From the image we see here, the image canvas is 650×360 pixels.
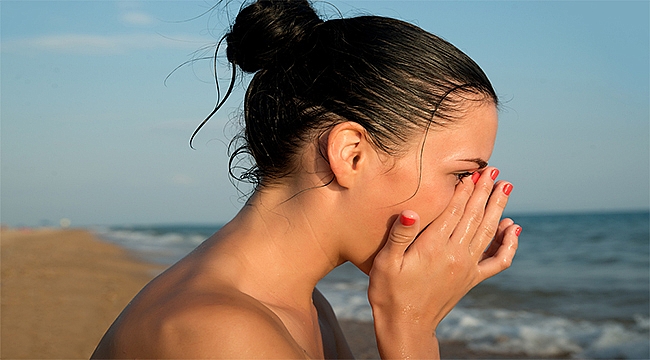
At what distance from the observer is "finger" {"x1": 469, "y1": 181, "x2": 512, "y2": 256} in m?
2.62

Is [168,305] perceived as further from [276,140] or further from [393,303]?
[393,303]

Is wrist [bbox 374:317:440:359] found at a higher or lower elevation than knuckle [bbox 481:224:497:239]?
lower

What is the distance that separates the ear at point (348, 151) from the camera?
2176 millimetres

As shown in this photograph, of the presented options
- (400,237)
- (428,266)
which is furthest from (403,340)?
(400,237)

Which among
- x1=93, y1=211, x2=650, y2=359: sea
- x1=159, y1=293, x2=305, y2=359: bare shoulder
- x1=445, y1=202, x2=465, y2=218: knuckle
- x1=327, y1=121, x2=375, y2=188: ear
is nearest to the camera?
x1=159, y1=293, x2=305, y2=359: bare shoulder

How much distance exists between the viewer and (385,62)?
2.22m

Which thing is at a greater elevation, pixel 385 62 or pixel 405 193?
pixel 385 62

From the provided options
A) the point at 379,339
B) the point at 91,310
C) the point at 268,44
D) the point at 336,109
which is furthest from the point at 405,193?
the point at 91,310

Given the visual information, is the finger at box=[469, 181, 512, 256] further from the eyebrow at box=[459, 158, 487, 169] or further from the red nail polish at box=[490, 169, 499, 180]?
the eyebrow at box=[459, 158, 487, 169]

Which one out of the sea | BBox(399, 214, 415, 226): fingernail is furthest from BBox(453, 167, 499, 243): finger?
the sea

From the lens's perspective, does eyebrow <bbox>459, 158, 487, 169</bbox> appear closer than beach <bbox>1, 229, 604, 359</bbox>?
Yes

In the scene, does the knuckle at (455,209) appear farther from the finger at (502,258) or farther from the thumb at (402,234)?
the finger at (502,258)

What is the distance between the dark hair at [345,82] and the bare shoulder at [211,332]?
64 cm

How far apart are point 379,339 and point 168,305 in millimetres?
923
